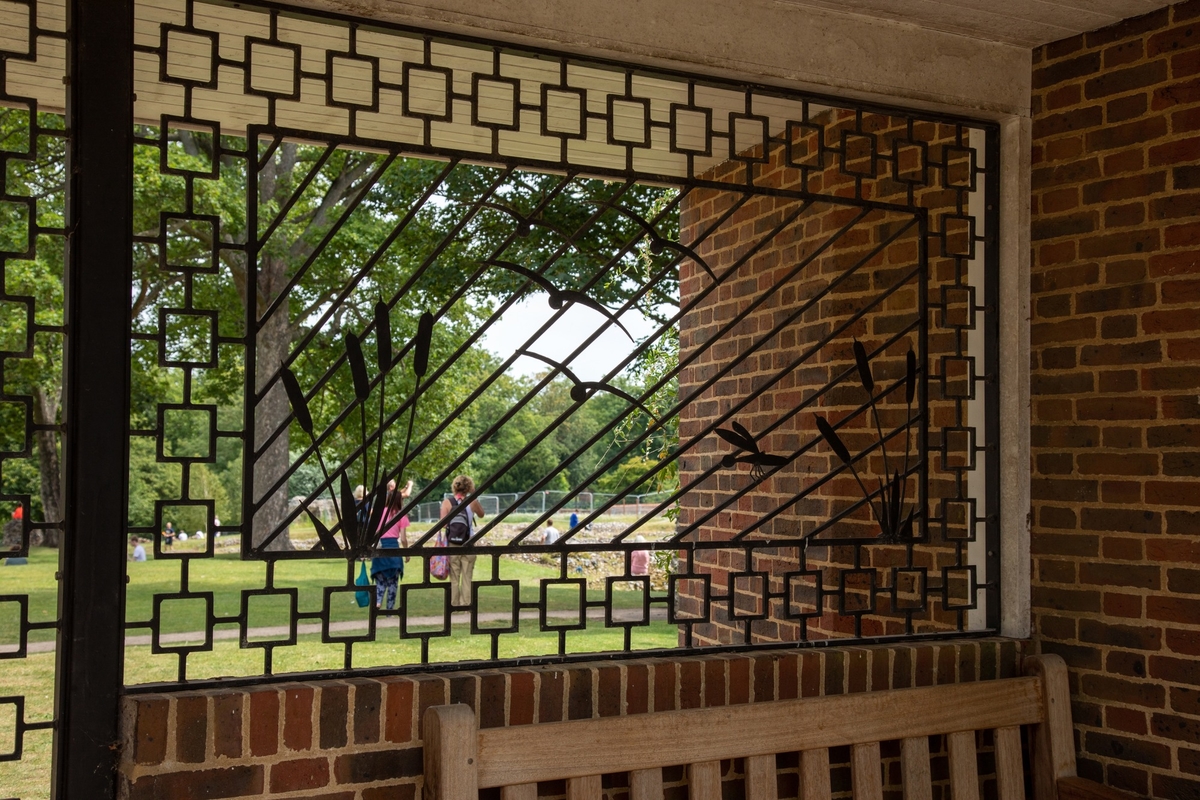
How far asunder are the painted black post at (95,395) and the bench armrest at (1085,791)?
2.16 m

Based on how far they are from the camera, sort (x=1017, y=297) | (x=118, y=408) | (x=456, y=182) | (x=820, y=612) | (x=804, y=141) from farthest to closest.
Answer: (x=456, y=182) → (x=804, y=141) → (x=1017, y=297) → (x=820, y=612) → (x=118, y=408)

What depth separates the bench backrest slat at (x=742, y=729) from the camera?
216cm

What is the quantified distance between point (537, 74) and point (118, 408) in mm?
1845

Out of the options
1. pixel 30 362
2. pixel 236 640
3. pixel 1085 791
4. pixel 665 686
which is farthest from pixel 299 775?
pixel 30 362

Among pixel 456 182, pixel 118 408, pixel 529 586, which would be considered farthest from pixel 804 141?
pixel 529 586

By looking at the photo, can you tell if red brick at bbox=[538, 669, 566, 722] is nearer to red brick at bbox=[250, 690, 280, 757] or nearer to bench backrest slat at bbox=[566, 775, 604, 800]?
bench backrest slat at bbox=[566, 775, 604, 800]

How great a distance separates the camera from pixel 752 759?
2.38 metres

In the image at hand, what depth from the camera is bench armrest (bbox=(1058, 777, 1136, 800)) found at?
8.42 ft

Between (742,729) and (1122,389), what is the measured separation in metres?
1.30

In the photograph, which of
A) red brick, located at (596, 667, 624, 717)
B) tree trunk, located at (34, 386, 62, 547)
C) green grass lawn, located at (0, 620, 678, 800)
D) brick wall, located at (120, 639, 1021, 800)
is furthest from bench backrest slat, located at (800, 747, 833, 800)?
tree trunk, located at (34, 386, 62, 547)

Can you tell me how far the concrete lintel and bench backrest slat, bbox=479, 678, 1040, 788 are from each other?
1.49 metres

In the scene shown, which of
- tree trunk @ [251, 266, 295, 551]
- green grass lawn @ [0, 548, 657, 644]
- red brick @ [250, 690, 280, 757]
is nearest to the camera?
red brick @ [250, 690, 280, 757]

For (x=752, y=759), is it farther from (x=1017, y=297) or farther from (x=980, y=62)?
(x=980, y=62)

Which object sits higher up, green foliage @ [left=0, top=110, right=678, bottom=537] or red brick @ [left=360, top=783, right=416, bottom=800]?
green foliage @ [left=0, top=110, right=678, bottom=537]
